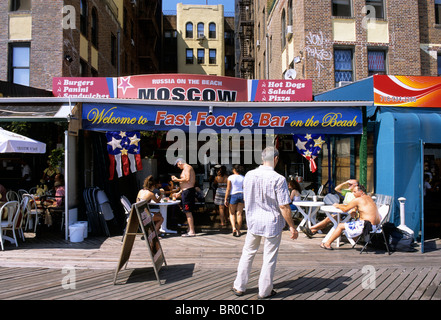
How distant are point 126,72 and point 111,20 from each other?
431cm

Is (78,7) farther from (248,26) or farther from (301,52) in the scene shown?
(248,26)

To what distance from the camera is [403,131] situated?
734cm

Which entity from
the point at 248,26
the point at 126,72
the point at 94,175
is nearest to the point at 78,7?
the point at 126,72

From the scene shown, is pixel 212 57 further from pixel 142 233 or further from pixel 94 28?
pixel 142 233

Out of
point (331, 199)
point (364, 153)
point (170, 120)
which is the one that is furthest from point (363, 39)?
point (170, 120)

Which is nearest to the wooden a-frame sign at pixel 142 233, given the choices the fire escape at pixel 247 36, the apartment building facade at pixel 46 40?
the apartment building facade at pixel 46 40

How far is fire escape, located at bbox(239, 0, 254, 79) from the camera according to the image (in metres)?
30.1

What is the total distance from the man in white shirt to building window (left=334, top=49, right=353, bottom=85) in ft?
38.5

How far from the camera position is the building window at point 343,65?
14.6 meters

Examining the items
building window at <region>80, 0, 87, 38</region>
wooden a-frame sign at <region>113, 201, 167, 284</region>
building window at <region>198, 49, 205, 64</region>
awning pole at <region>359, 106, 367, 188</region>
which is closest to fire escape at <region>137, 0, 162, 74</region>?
building window at <region>198, 49, 205, 64</region>

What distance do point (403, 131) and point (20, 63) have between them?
14.2m

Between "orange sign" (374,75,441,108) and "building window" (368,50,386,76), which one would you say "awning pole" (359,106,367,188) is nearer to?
"orange sign" (374,75,441,108)

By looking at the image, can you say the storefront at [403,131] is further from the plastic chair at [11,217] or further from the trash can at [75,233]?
the plastic chair at [11,217]
